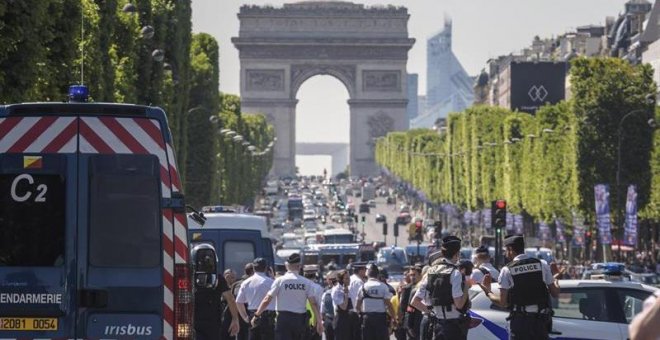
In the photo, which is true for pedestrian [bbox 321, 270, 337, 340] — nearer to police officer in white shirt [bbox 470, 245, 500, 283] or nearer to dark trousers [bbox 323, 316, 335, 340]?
dark trousers [bbox 323, 316, 335, 340]

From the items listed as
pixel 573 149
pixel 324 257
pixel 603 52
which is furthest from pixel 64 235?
pixel 603 52

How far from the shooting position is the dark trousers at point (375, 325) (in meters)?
28.2

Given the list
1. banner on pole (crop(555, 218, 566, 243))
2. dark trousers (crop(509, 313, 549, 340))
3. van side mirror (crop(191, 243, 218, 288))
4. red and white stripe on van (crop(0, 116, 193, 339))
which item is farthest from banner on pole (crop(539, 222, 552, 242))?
red and white stripe on van (crop(0, 116, 193, 339))

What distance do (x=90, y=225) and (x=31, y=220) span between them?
1.48 ft

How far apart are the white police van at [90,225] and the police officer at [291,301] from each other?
739cm

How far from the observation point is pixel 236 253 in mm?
33969

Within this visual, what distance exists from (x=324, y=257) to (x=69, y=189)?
50.1 metres

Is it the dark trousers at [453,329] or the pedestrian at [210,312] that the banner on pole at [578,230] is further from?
the dark trousers at [453,329]

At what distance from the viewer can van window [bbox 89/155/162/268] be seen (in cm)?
1634

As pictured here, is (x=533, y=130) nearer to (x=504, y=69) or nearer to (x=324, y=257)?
(x=324, y=257)

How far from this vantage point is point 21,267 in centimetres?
1612

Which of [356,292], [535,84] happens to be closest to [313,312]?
[356,292]

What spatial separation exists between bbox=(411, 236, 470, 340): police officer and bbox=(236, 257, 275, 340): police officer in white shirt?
4.33 m

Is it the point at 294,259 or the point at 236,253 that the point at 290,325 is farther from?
the point at 236,253
